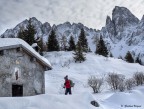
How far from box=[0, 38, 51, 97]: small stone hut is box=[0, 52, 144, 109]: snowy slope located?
2988 mm

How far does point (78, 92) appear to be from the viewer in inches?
1332

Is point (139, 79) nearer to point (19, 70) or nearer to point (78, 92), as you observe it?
point (78, 92)

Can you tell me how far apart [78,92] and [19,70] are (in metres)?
12.5

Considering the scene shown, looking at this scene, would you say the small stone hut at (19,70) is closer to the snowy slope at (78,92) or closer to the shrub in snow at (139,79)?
the snowy slope at (78,92)

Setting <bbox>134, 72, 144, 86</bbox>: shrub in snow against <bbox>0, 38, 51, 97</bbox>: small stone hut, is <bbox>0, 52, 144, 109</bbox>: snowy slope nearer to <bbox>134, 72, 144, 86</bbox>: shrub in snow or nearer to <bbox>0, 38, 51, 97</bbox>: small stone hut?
<bbox>0, 38, 51, 97</bbox>: small stone hut

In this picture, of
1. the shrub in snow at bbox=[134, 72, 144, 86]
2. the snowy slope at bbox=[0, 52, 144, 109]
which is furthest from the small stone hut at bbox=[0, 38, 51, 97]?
the shrub in snow at bbox=[134, 72, 144, 86]

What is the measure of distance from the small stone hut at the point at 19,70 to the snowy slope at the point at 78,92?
299 cm

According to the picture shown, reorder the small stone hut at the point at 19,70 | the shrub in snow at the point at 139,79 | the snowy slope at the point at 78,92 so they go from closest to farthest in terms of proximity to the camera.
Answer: the snowy slope at the point at 78,92 → the small stone hut at the point at 19,70 → the shrub in snow at the point at 139,79

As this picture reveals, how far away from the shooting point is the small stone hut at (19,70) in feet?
70.7

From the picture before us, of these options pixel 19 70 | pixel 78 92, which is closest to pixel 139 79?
pixel 78 92

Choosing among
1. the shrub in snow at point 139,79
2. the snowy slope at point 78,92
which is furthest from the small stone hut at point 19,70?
the shrub in snow at point 139,79

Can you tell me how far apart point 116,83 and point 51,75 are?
11.3 meters

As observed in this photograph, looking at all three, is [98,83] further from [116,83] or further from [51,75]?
[51,75]

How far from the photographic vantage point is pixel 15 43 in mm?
22453
